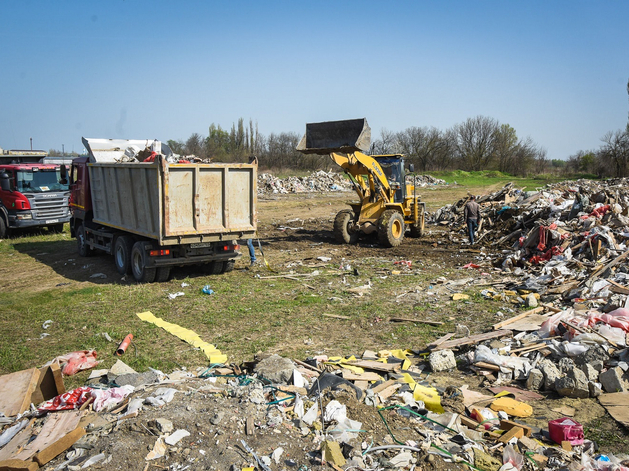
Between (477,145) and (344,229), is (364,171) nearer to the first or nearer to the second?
(344,229)

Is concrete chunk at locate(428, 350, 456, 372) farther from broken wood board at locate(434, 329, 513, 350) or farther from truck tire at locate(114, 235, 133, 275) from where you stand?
truck tire at locate(114, 235, 133, 275)

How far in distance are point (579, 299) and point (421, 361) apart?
3.61 metres

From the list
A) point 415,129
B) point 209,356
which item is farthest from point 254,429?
point 415,129

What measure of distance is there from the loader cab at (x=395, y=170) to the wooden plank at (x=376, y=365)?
9785 mm

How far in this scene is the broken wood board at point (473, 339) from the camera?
23.3 ft

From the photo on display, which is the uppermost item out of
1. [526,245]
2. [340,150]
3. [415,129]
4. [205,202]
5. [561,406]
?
[415,129]

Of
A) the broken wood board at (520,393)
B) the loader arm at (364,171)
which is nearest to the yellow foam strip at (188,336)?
A: the broken wood board at (520,393)

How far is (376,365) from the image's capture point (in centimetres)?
643

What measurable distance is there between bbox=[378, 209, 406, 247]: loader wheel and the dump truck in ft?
16.4

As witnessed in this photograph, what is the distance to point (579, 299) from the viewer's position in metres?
8.51

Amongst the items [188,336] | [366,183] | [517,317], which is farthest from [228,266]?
[517,317]

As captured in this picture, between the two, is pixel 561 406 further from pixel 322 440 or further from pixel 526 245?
pixel 526 245

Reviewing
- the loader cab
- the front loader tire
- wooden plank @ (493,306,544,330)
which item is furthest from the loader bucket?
wooden plank @ (493,306,544,330)

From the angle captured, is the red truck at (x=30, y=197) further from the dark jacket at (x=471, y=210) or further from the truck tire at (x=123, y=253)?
the dark jacket at (x=471, y=210)
